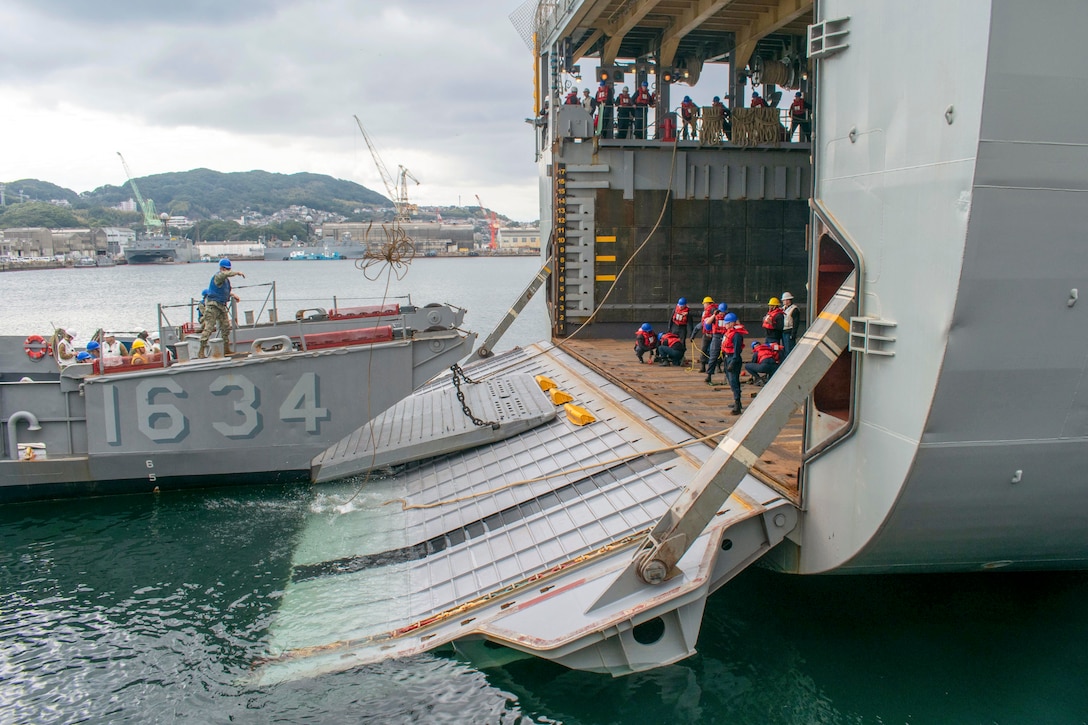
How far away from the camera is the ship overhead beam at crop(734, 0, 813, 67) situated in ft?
57.4

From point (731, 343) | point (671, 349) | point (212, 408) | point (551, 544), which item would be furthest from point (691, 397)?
point (212, 408)

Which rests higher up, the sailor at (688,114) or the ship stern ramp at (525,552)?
the sailor at (688,114)

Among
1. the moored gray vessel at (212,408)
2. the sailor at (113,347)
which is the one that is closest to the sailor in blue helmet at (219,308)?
the moored gray vessel at (212,408)

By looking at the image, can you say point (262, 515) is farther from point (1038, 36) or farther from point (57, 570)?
point (1038, 36)

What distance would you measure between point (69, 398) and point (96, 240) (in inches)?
5374

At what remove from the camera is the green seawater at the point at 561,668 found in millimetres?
7609

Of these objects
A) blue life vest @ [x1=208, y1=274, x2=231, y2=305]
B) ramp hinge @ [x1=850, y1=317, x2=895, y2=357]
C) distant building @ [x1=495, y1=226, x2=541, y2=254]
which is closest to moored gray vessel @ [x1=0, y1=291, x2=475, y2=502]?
blue life vest @ [x1=208, y1=274, x2=231, y2=305]

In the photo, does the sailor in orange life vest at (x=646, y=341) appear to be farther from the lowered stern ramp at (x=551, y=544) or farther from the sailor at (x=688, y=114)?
the sailor at (x=688, y=114)

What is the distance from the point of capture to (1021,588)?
9555mm

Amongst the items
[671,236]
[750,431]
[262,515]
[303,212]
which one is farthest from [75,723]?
[303,212]

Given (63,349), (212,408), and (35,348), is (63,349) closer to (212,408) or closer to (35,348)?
(35,348)

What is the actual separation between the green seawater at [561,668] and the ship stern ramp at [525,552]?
39 cm

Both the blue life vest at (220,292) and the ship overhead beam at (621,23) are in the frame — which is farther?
the ship overhead beam at (621,23)

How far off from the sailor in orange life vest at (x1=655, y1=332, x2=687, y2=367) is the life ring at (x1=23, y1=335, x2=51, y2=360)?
39.1ft
